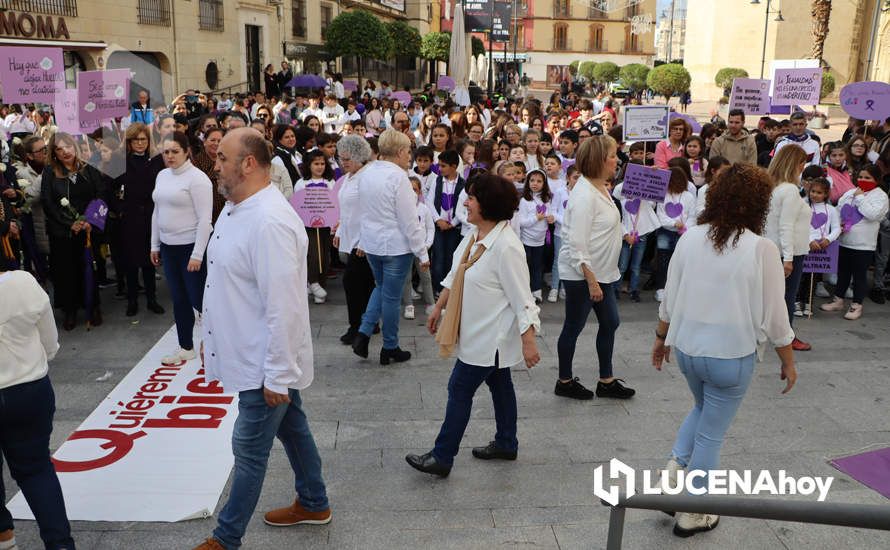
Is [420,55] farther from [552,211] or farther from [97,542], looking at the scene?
[97,542]


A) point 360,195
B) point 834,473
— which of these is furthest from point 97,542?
point 834,473

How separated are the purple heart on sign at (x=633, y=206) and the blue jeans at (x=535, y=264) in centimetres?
110

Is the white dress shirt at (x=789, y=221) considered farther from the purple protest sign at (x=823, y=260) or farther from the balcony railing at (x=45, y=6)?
the balcony railing at (x=45, y=6)

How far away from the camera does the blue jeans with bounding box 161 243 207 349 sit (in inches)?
239

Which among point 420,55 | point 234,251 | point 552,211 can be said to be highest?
point 420,55

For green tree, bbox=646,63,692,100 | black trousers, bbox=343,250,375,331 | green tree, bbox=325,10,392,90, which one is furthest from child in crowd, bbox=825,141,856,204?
green tree, bbox=646,63,692,100

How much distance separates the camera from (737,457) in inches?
183

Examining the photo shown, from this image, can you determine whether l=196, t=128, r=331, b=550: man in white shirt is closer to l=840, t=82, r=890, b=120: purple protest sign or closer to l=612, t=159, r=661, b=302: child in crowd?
l=612, t=159, r=661, b=302: child in crowd

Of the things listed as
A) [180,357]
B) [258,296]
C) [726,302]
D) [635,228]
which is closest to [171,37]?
[635,228]

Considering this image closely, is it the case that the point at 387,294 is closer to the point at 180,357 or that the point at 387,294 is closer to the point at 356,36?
the point at 180,357

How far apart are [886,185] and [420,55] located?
3824 cm

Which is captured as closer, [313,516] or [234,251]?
[234,251]

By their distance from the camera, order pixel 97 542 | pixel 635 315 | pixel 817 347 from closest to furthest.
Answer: pixel 97 542 → pixel 817 347 → pixel 635 315

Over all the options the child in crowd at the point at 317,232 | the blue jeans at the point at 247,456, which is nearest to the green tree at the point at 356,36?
the child in crowd at the point at 317,232
